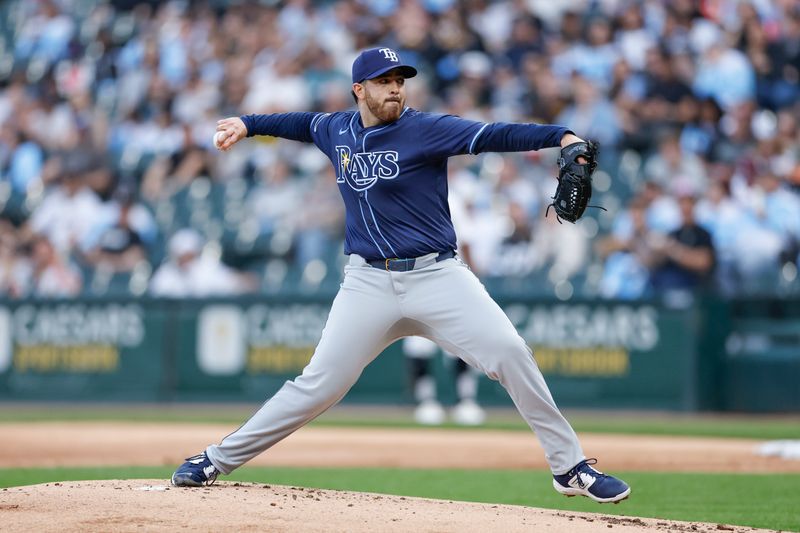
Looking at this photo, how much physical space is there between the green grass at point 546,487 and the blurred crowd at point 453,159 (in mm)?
3837

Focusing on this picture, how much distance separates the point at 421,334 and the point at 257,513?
3.85ft

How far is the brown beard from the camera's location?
5984 millimetres

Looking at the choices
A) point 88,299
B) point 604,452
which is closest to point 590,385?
point 604,452

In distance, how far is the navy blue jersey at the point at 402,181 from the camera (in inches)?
232

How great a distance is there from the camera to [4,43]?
21.4 metres

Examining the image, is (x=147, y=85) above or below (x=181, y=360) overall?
above

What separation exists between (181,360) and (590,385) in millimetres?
4889

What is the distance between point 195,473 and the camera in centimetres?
614

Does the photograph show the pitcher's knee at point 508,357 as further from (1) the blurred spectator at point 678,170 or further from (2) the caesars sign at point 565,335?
(1) the blurred spectator at point 678,170

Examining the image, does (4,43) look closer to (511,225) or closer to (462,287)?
(511,225)

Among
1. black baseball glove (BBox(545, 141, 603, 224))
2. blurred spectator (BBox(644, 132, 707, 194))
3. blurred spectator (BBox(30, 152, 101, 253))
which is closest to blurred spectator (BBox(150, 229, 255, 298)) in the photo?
blurred spectator (BBox(30, 152, 101, 253))

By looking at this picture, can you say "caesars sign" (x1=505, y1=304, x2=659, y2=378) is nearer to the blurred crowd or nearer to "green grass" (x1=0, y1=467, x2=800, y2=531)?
the blurred crowd

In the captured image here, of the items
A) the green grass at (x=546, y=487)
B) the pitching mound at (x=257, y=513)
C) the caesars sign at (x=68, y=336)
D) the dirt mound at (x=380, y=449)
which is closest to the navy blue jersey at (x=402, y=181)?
the pitching mound at (x=257, y=513)

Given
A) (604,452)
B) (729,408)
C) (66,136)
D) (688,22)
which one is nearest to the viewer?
(604,452)
